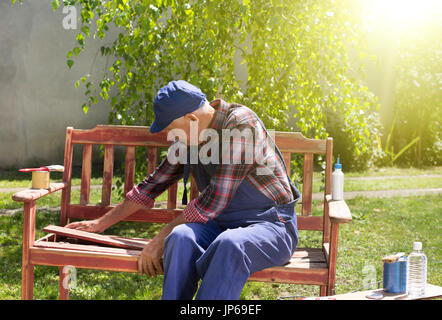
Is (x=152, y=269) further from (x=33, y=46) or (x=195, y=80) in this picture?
(x=33, y=46)

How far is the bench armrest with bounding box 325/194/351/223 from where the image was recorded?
7.94ft

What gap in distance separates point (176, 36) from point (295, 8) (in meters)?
0.92

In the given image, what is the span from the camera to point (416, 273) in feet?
8.82

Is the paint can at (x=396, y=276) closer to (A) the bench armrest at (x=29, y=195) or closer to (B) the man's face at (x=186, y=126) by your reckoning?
(B) the man's face at (x=186, y=126)

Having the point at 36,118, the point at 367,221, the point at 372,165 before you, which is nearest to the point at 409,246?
the point at 367,221

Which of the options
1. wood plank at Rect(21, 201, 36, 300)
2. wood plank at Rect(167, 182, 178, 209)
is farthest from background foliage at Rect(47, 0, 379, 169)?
wood plank at Rect(21, 201, 36, 300)

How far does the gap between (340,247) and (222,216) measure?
2451mm

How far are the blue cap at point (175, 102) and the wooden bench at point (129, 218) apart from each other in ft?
2.07

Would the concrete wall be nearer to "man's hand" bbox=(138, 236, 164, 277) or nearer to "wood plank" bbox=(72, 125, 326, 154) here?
"wood plank" bbox=(72, 125, 326, 154)

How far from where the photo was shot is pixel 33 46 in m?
8.43

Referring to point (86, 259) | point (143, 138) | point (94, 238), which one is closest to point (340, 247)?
point (143, 138)

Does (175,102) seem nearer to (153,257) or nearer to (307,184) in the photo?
(153,257)

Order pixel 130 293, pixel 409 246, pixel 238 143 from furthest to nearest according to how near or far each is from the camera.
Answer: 1. pixel 409 246
2. pixel 130 293
3. pixel 238 143

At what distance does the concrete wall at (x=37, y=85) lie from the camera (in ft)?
27.6
